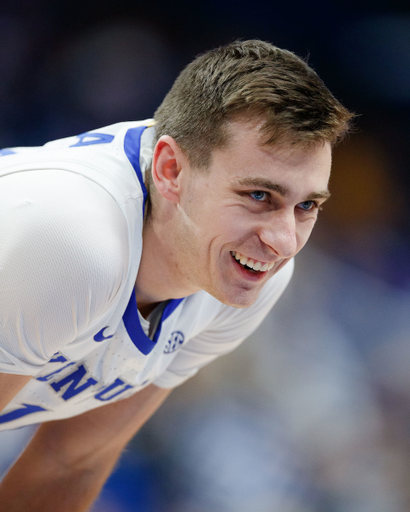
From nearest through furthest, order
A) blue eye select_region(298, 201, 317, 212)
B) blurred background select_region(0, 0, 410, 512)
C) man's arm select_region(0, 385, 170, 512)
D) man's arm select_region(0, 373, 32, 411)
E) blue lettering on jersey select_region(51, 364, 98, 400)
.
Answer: man's arm select_region(0, 373, 32, 411) < blue eye select_region(298, 201, 317, 212) < blue lettering on jersey select_region(51, 364, 98, 400) < man's arm select_region(0, 385, 170, 512) < blurred background select_region(0, 0, 410, 512)

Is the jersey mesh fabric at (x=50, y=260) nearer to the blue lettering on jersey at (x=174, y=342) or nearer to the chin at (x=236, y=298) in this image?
the chin at (x=236, y=298)

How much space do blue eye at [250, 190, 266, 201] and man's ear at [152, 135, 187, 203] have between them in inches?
6.9

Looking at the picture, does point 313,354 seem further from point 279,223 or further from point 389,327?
point 279,223

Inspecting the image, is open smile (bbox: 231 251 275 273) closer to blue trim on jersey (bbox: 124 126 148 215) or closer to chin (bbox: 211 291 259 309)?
chin (bbox: 211 291 259 309)

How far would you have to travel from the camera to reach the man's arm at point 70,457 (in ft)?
5.51

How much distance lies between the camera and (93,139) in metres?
1.25

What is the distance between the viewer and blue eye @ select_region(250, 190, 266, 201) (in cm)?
107

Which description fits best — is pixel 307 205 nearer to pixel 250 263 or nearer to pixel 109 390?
pixel 250 263

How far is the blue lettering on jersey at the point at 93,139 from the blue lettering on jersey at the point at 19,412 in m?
0.72

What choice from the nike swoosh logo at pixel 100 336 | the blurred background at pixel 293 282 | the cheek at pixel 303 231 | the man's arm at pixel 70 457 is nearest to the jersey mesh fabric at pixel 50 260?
the nike swoosh logo at pixel 100 336

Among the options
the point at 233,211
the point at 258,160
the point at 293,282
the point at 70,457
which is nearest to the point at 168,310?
the point at 233,211

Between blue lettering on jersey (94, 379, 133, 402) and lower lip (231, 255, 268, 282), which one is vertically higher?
lower lip (231, 255, 268, 282)

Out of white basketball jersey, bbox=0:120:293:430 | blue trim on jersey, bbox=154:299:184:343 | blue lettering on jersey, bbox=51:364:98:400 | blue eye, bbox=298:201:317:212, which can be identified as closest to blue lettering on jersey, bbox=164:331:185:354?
white basketball jersey, bbox=0:120:293:430

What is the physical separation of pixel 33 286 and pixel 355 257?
2.17m
